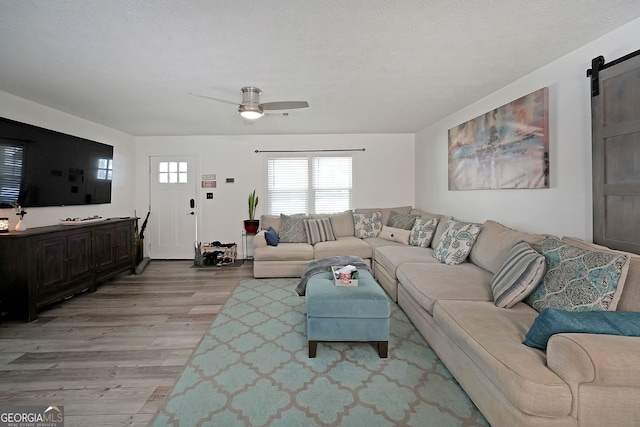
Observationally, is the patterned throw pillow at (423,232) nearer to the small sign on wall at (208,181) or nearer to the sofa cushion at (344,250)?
the sofa cushion at (344,250)

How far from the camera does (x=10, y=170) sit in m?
2.96

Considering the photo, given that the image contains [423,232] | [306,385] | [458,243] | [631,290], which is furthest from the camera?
[423,232]

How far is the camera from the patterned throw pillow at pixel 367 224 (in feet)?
15.9

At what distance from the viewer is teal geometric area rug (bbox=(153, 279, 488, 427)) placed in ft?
5.24

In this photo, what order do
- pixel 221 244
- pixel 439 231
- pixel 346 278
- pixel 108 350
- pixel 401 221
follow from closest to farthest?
pixel 108 350
pixel 346 278
pixel 439 231
pixel 401 221
pixel 221 244

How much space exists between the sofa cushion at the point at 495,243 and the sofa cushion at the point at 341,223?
230 centimetres

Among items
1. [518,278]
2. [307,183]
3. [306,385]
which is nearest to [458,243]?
[518,278]

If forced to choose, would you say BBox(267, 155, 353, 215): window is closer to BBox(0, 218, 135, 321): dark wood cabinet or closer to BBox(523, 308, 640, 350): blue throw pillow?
BBox(0, 218, 135, 321): dark wood cabinet

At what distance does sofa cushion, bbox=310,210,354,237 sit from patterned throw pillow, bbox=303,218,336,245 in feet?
0.61

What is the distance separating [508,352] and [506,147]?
2339 millimetres

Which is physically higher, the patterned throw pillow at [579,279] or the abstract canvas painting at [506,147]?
the abstract canvas painting at [506,147]

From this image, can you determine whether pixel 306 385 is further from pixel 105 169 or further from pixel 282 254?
pixel 105 169

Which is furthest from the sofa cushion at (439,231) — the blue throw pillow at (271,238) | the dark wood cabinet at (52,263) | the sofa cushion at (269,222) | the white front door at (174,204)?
the dark wood cabinet at (52,263)

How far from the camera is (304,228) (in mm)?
4770
